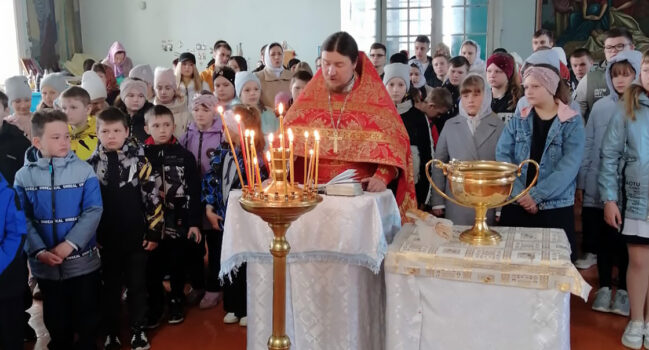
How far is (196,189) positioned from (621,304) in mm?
2721

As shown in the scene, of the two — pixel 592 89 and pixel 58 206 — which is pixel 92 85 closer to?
pixel 58 206

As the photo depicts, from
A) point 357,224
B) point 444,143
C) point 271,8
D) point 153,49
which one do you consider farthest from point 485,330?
point 153,49

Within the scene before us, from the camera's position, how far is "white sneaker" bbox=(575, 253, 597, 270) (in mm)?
4859

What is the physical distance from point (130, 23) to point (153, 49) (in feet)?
2.19

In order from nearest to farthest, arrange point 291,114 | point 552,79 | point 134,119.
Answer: point 291,114
point 552,79
point 134,119

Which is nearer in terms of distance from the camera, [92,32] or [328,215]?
[328,215]

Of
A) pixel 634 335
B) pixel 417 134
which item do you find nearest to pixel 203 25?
pixel 417 134

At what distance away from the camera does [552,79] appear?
→ 3.24 m

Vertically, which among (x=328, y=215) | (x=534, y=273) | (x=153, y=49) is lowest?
(x=534, y=273)

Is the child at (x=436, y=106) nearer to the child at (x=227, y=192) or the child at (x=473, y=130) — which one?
the child at (x=473, y=130)

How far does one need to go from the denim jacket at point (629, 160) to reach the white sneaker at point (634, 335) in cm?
60

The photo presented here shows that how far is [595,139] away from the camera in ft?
13.5

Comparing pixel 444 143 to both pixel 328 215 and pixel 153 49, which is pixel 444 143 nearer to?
pixel 328 215

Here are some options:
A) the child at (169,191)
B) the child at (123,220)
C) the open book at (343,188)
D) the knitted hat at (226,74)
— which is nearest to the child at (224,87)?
the knitted hat at (226,74)
